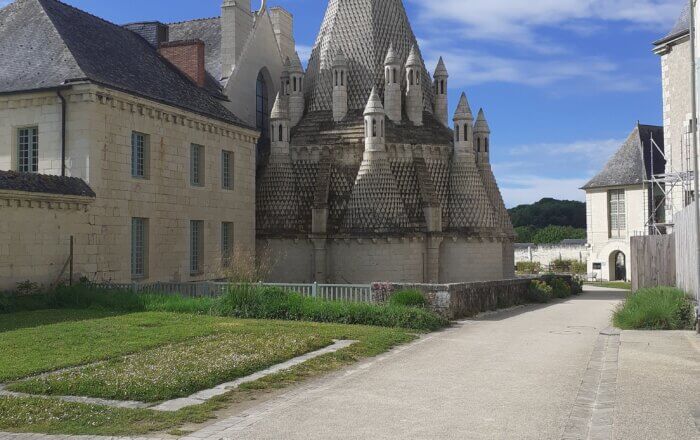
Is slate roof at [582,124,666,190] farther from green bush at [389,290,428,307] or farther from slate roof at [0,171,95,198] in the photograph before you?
slate roof at [0,171,95,198]

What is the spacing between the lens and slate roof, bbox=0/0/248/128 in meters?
19.0

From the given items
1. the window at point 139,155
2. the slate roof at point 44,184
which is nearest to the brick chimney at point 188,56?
the window at point 139,155

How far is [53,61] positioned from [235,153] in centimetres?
696

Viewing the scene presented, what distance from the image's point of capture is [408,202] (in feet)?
86.5

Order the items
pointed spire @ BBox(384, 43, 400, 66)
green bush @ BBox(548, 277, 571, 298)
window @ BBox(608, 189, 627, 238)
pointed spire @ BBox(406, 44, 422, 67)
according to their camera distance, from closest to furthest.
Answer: green bush @ BBox(548, 277, 571, 298)
pointed spire @ BBox(384, 43, 400, 66)
pointed spire @ BBox(406, 44, 422, 67)
window @ BBox(608, 189, 627, 238)

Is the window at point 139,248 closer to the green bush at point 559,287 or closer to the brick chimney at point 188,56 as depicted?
the brick chimney at point 188,56

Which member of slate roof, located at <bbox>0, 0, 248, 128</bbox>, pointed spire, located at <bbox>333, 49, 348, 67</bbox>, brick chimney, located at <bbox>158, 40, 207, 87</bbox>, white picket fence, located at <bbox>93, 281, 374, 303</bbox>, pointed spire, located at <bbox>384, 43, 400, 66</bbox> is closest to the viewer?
white picket fence, located at <bbox>93, 281, 374, 303</bbox>

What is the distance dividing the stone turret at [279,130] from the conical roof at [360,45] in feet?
6.68

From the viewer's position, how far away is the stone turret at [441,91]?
29.8 meters

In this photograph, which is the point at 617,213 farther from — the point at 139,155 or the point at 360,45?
the point at 139,155

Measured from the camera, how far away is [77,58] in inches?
749

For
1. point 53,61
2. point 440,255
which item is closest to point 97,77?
point 53,61

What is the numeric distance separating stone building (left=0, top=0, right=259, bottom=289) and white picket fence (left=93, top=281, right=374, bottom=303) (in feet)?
5.60

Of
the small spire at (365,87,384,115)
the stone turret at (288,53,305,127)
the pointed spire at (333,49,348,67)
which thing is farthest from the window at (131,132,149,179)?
the pointed spire at (333,49,348,67)
